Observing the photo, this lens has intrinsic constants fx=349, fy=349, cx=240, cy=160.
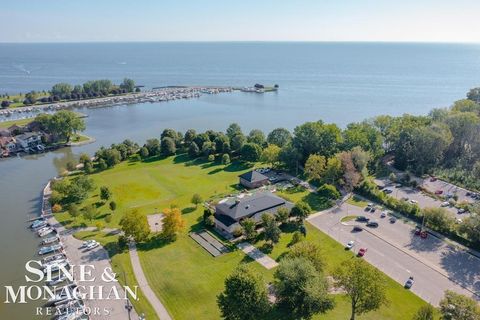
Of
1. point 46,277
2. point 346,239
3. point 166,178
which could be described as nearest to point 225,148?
point 166,178

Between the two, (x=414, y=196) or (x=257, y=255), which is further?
(x=414, y=196)

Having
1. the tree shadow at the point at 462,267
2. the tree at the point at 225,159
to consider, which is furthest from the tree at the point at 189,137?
the tree shadow at the point at 462,267

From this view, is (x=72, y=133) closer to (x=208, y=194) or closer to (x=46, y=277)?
(x=208, y=194)

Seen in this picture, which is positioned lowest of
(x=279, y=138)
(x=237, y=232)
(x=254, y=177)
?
(x=237, y=232)

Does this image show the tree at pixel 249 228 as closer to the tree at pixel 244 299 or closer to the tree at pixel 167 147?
the tree at pixel 244 299

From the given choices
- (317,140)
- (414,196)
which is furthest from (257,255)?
(317,140)

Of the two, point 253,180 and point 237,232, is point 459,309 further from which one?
point 253,180
